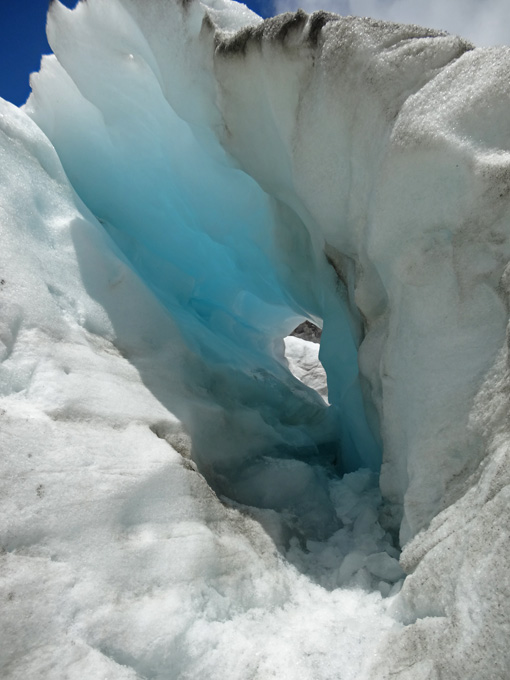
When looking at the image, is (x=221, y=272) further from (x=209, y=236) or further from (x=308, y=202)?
(x=308, y=202)

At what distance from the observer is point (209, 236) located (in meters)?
3.05

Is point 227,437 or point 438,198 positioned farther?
point 227,437

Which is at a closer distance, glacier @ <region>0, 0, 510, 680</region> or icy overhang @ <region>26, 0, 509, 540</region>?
glacier @ <region>0, 0, 510, 680</region>

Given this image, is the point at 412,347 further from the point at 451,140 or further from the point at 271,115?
the point at 271,115

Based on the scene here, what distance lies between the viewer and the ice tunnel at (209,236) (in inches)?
76.2

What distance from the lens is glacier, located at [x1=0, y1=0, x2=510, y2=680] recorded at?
1036mm

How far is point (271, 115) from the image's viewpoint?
6.35 ft

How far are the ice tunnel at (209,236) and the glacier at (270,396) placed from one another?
0.02 metres

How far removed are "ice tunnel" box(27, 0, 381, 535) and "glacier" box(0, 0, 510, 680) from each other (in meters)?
0.02

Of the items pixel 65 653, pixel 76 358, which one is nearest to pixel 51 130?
pixel 76 358

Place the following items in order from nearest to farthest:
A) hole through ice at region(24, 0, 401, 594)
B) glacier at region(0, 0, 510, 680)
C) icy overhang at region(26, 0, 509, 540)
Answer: glacier at region(0, 0, 510, 680), icy overhang at region(26, 0, 509, 540), hole through ice at region(24, 0, 401, 594)

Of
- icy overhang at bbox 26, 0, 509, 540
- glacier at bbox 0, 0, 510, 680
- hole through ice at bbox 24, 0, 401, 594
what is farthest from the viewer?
hole through ice at bbox 24, 0, 401, 594

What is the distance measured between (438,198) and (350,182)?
15.6 inches

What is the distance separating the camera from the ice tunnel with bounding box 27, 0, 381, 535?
1937 millimetres
